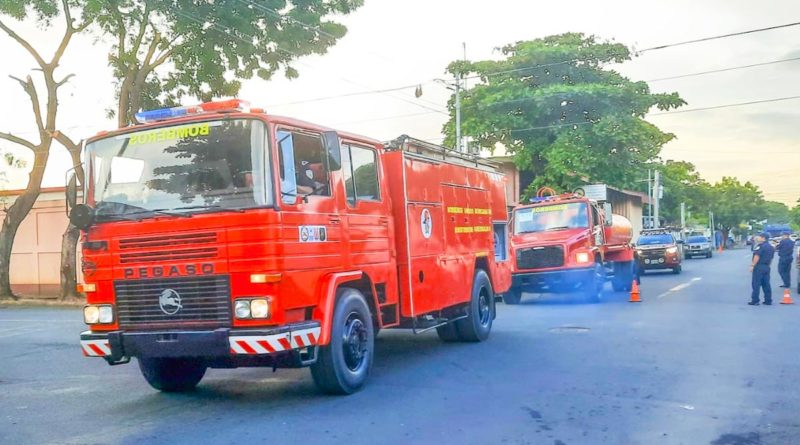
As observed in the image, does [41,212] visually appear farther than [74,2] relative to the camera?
Yes

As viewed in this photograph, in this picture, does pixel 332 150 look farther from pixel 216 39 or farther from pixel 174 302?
pixel 216 39

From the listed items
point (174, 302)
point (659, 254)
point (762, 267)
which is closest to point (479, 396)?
point (174, 302)

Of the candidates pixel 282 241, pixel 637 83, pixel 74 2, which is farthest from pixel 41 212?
pixel 282 241

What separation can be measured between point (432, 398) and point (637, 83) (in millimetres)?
27429

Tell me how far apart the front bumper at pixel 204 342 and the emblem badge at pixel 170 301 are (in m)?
0.20

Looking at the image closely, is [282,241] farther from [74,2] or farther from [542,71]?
[542,71]

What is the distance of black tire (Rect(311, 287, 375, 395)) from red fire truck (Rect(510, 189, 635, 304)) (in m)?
10.7

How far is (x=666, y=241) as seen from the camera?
3153 cm

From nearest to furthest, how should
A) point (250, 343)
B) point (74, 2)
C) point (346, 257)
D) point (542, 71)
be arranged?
point (250, 343)
point (346, 257)
point (74, 2)
point (542, 71)

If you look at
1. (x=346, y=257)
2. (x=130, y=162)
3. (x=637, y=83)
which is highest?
(x=637, y=83)

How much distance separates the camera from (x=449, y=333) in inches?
476

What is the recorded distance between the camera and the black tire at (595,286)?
18578 mm

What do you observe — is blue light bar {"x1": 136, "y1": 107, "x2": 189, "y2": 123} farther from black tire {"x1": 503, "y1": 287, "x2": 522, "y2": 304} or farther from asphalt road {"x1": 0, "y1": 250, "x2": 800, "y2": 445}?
black tire {"x1": 503, "y1": 287, "x2": 522, "y2": 304}

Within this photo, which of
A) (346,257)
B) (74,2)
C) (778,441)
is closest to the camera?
(778,441)
